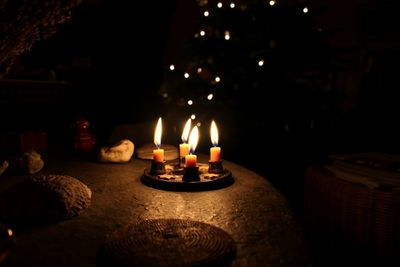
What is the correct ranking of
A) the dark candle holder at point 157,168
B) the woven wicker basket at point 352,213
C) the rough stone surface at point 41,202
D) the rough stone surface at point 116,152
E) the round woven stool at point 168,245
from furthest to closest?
the woven wicker basket at point 352,213, the rough stone surface at point 116,152, the dark candle holder at point 157,168, the rough stone surface at point 41,202, the round woven stool at point 168,245

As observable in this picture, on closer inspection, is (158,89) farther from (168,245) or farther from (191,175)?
(168,245)

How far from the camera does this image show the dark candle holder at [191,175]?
141 centimetres

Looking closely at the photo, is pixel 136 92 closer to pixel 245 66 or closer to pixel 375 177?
pixel 245 66

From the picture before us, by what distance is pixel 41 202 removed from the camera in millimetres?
1047

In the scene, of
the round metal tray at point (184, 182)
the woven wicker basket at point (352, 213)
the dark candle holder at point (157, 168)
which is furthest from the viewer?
the woven wicker basket at point (352, 213)

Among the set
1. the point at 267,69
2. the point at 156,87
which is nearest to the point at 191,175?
the point at 267,69

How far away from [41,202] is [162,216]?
14.5 inches

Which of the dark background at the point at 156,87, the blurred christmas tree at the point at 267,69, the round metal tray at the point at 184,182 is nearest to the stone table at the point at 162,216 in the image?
the round metal tray at the point at 184,182

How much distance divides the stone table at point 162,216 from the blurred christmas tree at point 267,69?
5.36ft

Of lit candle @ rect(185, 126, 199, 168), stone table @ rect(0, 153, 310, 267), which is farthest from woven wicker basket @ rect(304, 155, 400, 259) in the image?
lit candle @ rect(185, 126, 199, 168)

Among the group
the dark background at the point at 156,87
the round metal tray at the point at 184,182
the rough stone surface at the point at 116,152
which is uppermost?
the dark background at the point at 156,87

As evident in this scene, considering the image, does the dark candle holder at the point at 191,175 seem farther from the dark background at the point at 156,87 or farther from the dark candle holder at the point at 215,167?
the dark background at the point at 156,87

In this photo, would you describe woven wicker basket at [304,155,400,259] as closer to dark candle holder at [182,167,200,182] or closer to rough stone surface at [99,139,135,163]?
dark candle holder at [182,167,200,182]

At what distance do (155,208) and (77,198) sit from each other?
258 mm
